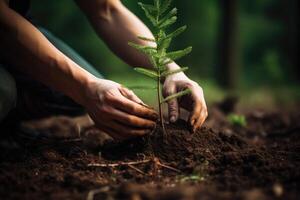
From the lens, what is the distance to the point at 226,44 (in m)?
8.10

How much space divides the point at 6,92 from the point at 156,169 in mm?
1034

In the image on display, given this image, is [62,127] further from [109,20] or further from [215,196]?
[215,196]

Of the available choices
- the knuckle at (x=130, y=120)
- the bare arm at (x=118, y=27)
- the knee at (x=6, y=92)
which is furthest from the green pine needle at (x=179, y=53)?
the knee at (x=6, y=92)

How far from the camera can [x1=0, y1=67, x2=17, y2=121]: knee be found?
254 centimetres

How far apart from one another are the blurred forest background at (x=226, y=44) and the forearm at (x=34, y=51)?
333cm

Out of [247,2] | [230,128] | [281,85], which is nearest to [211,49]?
[247,2]

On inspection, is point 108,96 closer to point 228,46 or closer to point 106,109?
point 106,109

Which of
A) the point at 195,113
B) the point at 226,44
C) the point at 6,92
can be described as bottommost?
the point at 6,92

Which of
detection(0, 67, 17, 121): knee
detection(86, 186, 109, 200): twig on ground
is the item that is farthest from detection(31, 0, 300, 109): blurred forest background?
detection(86, 186, 109, 200): twig on ground

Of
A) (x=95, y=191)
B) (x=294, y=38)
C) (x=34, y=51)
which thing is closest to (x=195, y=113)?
(x=95, y=191)

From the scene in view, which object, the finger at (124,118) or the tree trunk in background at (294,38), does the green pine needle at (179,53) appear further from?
the tree trunk in background at (294,38)

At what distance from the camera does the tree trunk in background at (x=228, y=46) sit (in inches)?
311

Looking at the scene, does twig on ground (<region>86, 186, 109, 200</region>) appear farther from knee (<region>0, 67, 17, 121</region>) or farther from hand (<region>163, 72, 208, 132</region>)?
knee (<region>0, 67, 17, 121</region>)

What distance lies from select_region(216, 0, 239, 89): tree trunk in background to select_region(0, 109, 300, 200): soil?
5.60 metres
